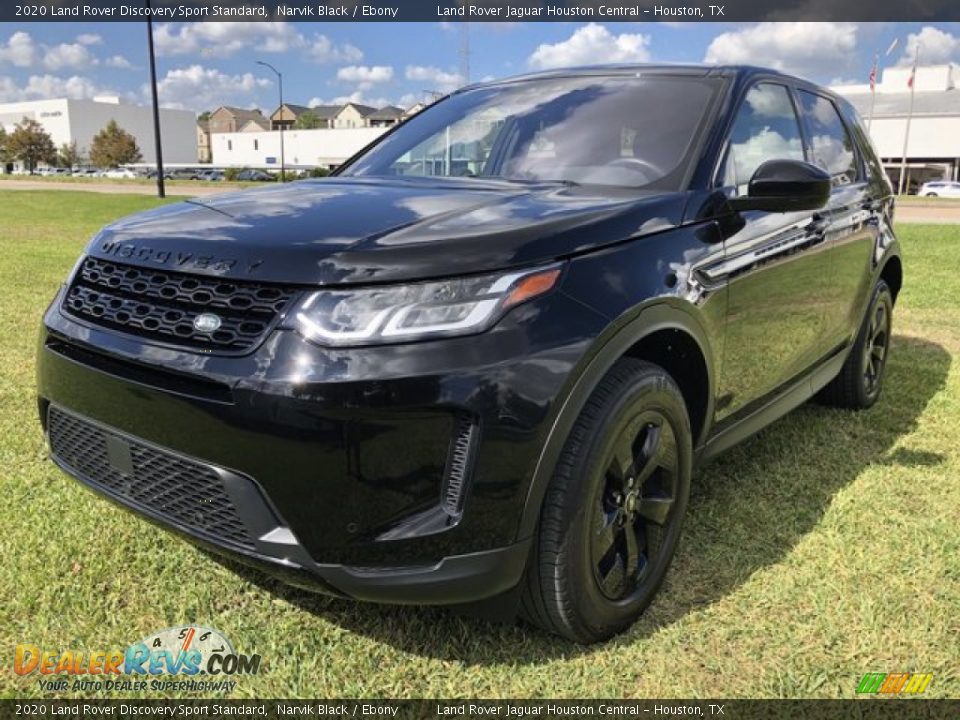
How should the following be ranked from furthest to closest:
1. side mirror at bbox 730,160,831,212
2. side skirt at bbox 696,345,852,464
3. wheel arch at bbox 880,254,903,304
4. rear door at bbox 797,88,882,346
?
wheel arch at bbox 880,254,903,304 < rear door at bbox 797,88,882,346 < side skirt at bbox 696,345,852,464 < side mirror at bbox 730,160,831,212

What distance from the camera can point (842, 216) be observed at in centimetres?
385

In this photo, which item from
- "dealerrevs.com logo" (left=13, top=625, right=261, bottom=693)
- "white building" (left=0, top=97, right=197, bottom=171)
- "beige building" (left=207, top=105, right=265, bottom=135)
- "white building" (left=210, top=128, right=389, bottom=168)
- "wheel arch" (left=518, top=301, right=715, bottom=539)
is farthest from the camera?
"beige building" (left=207, top=105, right=265, bottom=135)

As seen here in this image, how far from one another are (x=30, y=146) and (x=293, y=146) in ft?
96.7

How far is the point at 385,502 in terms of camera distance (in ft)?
6.42

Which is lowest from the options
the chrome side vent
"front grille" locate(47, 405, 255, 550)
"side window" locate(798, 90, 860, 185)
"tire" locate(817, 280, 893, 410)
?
"tire" locate(817, 280, 893, 410)

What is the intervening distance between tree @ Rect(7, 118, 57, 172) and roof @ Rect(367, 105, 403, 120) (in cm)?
3980

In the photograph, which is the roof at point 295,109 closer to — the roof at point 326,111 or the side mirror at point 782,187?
the roof at point 326,111

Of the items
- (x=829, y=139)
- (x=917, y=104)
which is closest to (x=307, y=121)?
(x=917, y=104)

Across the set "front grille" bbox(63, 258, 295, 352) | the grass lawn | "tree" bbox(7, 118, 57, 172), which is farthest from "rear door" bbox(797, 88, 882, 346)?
"tree" bbox(7, 118, 57, 172)

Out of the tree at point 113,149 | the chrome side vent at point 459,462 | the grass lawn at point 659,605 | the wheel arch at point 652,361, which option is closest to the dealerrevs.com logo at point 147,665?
the grass lawn at point 659,605

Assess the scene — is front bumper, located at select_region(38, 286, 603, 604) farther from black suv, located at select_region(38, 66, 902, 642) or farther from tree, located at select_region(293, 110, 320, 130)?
tree, located at select_region(293, 110, 320, 130)

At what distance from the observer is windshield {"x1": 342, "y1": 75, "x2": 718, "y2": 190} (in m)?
2.93

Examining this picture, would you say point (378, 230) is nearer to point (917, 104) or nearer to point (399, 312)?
point (399, 312)

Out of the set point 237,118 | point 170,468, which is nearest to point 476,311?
point 170,468
